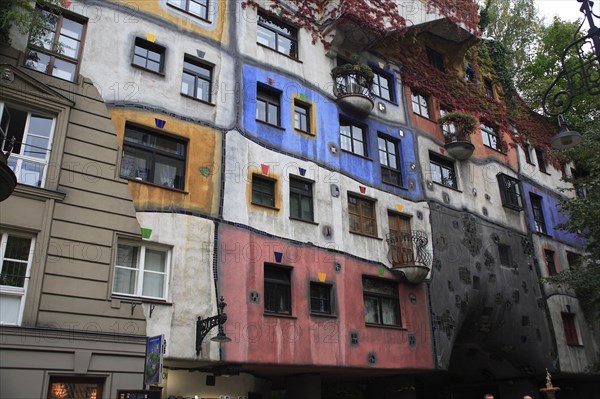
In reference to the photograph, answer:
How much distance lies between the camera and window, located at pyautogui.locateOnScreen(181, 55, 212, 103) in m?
14.2

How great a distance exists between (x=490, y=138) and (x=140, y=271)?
17148 millimetres

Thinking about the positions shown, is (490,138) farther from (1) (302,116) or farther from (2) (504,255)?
(1) (302,116)

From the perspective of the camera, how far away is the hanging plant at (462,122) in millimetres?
20531

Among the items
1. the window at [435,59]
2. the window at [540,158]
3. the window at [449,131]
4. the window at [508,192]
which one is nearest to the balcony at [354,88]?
the window at [449,131]

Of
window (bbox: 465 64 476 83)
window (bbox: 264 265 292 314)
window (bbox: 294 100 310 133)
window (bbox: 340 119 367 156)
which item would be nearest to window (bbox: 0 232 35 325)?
window (bbox: 264 265 292 314)

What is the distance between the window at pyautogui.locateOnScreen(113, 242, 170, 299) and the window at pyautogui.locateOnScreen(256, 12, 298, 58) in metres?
7.61

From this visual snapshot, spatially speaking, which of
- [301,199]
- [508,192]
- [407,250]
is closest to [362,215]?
[407,250]

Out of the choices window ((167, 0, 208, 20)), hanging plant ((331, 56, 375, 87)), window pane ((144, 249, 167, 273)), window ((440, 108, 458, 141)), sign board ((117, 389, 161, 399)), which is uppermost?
window ((167, 0, 208, 20))

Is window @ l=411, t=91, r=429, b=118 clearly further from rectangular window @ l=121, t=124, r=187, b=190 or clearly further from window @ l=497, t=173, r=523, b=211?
rectangular window @ l=121, t=124, r=187, b=190

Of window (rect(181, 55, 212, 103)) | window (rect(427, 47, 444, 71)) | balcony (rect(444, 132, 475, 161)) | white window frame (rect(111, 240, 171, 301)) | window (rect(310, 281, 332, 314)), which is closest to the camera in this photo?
white window frame (rect(111, 240, 171, 301))

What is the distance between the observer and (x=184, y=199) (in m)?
12.6

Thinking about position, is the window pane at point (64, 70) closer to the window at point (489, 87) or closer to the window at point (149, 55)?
the window at point (149, 55)

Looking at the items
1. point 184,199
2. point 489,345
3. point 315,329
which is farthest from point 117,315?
point 489,345

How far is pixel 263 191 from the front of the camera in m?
14.5
